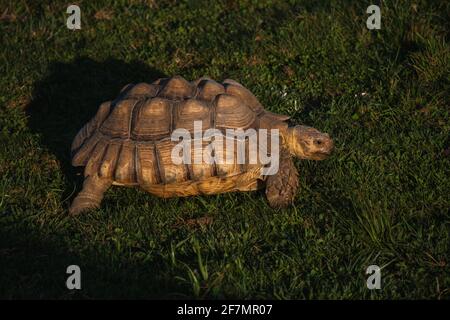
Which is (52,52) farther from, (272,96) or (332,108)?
(332,108)

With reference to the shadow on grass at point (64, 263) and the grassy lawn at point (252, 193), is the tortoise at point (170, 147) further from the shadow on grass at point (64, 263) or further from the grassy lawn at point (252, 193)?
the shadow on grass at point (64, 263)

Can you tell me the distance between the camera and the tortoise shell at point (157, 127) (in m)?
5.78

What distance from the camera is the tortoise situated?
579cm

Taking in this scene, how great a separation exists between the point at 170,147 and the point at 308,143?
50.6 inches

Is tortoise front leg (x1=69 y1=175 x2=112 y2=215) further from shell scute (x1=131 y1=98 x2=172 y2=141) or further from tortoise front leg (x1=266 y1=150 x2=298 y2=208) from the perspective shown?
tortoise front leg (x1=266 y1=150 x2=298 y2=208)

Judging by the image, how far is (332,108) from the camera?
23.0ft

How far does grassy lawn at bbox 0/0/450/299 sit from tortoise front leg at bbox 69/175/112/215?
10cm

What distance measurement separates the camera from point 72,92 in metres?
7.81

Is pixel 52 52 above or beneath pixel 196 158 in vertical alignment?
above

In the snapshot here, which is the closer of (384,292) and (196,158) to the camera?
(384,292)

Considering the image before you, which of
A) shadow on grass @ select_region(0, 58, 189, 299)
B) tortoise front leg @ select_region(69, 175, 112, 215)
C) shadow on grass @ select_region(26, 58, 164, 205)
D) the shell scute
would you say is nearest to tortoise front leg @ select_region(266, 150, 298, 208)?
the shell scute

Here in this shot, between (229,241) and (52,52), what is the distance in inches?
162
